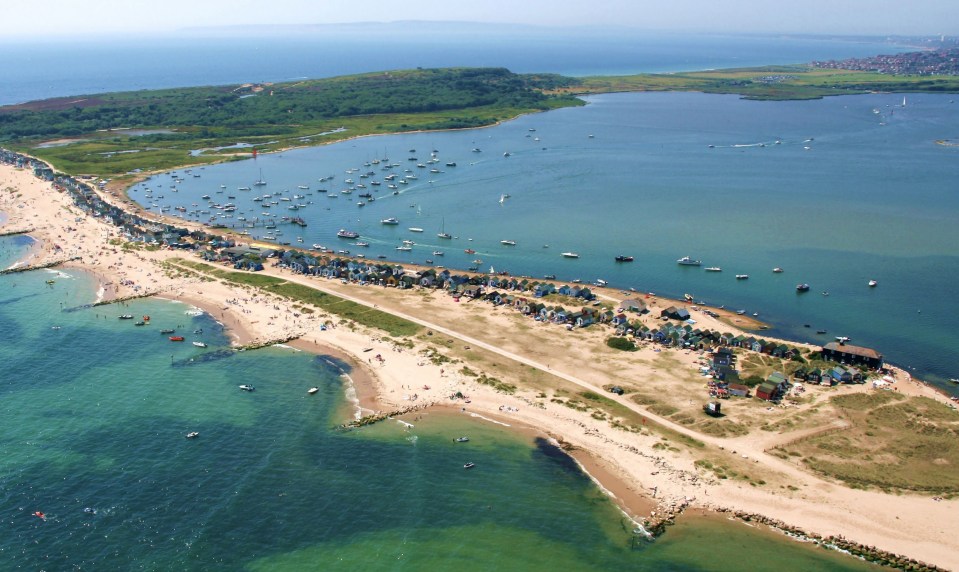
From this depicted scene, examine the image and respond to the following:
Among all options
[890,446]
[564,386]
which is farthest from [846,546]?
[564,386]

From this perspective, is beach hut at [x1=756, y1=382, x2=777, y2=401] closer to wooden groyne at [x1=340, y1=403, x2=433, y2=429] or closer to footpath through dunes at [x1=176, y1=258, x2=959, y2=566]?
footpath through dunes at [x1=176, y1=258, x2=959, y2=566]

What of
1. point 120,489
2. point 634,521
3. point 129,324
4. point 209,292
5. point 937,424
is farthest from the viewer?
point 209,292

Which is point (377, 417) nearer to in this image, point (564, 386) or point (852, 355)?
point (564, 386)

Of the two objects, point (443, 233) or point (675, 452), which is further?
point (443, 233)

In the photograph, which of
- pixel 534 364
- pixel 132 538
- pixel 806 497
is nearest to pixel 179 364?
pixel 132 538

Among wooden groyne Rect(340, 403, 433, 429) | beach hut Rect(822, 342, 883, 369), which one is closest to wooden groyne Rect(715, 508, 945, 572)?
wooden groyne Rect(340, 403, 433, 429)

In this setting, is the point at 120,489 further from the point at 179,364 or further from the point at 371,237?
the point at 371,237

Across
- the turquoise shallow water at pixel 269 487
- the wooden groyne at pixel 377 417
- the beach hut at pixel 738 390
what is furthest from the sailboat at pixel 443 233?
the beach hut at pixel 738 390
